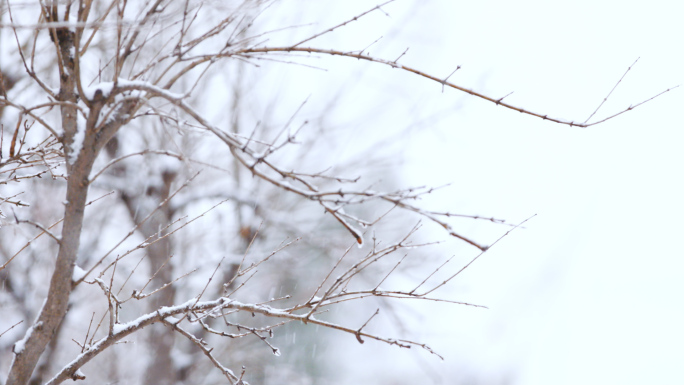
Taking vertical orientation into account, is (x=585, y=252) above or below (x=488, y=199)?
above

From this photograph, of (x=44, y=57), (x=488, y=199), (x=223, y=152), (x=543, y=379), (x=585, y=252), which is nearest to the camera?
(x=44, y=57)

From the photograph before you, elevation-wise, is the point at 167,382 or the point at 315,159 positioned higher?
the point at 315,159

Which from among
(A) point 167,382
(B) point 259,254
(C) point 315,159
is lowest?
(A) point 167,382

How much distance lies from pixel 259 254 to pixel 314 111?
8.92 feet

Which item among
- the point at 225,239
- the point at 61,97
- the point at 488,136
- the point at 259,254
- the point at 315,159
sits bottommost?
the point at 61,97

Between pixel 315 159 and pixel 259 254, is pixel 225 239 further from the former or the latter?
pixel 315 159

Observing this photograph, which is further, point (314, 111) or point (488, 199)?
point (488, 199)

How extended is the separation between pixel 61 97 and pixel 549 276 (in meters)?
19.9

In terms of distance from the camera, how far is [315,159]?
8922 mm

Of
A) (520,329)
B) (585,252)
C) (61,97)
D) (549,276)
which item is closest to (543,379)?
(520,329)

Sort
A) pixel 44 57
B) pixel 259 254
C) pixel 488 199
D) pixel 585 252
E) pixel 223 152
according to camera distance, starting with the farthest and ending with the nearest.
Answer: pixel 585 252 → pixel 488 199 → pixel 223 152 → pixel 259 254 → pixel 44 57

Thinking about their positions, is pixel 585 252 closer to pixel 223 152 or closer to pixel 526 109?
pixel 223 152

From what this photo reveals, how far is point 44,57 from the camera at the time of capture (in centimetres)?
611

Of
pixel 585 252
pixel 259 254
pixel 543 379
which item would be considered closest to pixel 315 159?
pixel 259 254
